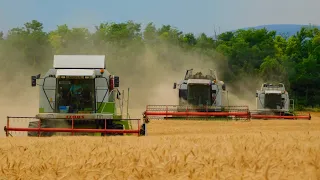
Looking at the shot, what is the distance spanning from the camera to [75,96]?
22.4m

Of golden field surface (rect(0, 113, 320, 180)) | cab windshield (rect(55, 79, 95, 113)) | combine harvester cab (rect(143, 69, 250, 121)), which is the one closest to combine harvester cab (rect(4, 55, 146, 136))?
cab windshield (rect(55, 79, 95, 113))

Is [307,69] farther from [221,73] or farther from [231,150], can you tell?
[231,150]

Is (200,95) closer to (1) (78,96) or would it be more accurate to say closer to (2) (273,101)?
(2) (273,101)

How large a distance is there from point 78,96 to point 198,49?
2037 inches

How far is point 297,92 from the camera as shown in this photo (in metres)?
70.3

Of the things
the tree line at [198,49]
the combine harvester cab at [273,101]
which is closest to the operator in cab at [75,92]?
the combine harvester cab at [273,101]

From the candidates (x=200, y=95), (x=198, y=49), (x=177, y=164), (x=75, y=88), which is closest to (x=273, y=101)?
(x=200, y=95)

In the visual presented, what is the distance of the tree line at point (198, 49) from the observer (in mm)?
68375

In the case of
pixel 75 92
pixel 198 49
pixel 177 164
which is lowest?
pixel 177 164

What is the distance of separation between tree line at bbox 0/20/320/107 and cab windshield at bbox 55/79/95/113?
1614 inches

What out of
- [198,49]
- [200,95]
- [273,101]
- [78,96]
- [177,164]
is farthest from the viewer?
[198,49]

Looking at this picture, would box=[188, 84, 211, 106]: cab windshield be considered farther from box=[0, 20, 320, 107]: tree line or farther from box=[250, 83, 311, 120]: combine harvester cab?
box=[0, 20, 320, 107]: tree line

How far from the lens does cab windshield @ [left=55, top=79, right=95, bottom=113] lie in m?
22.0

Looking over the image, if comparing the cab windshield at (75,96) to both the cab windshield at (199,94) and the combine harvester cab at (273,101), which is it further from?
the combine harvester cab at (273,101)
